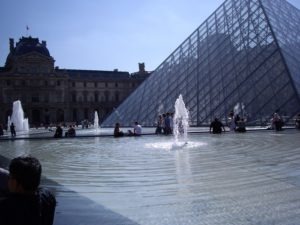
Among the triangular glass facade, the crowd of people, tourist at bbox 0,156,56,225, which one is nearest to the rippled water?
tourist at bbox 0,156,56,225

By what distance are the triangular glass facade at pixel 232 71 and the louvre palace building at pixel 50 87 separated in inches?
1879

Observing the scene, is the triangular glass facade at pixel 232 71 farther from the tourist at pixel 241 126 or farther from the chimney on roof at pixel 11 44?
the chimney on roof at pixel 11 44

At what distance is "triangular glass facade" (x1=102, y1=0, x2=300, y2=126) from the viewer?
2402 cm

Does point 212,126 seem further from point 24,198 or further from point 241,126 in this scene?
point 24,198

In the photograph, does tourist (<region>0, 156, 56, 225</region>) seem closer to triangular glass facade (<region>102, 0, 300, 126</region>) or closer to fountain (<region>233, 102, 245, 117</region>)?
triangular glass facade (<region>102, 0, 300, 126</region>)

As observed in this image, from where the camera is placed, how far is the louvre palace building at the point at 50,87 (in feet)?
255

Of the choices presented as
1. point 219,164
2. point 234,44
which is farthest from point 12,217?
point 234,44

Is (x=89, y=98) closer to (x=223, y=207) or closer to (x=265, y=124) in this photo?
(x=265, y=124)

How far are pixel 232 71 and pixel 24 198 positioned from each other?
2515 centimetres

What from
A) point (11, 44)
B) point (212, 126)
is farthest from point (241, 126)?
point (11, 44)

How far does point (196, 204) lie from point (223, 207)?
0.34 m

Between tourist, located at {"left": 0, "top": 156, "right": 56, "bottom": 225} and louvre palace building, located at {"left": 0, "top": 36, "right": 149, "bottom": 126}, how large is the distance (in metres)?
75.7

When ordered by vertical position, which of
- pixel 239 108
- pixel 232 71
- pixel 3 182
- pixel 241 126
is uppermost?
pixel 232 71

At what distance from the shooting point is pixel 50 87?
265 ft
